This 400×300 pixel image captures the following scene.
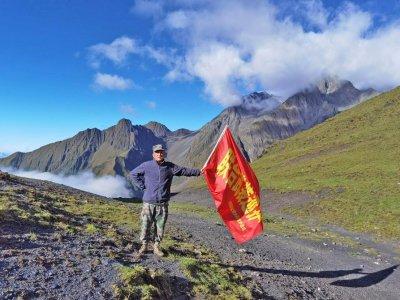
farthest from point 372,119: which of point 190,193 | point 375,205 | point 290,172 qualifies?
point 375,205

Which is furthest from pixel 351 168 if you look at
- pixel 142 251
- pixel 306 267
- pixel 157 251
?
pixel 142 251

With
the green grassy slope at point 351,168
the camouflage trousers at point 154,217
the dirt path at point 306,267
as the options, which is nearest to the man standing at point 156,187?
the camouflage trousers at point 154,217

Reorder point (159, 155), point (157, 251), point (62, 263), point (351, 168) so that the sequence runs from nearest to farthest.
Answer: point (62, 263) < point (159, 155) < point (157, 251) < point (351, 168)

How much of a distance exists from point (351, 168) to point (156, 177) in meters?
64.6

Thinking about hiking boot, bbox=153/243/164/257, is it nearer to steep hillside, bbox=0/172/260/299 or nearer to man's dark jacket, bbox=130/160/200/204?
steep hillside, bbox=0/172/260/299

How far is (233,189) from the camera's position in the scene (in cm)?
1686

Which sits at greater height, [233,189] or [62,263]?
[233,189]

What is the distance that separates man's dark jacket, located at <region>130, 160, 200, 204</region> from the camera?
16.2 metres

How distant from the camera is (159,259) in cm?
1592

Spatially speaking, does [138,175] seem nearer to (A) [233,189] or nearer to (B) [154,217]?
(B) [154,217]

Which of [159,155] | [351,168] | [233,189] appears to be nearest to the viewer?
[159,155]

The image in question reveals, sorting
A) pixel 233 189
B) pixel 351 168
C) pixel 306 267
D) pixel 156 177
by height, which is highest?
pixel 351 168

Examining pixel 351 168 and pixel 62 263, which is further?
pixel 351 168

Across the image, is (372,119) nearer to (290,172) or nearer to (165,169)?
(290,172)
